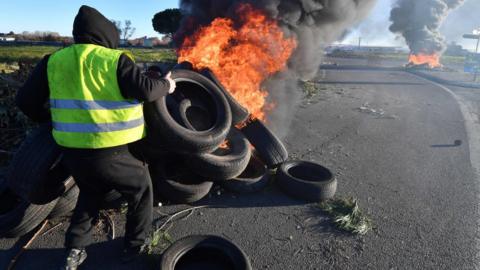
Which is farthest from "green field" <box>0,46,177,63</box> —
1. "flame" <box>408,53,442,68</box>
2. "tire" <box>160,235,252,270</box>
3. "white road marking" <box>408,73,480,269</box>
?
"flame" <box>408,53,442,68</box>

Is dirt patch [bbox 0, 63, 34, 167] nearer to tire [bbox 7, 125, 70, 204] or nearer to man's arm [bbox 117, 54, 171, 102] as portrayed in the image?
tire [bbox 7, 125, 70, 204]

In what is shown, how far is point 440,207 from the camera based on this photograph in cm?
520

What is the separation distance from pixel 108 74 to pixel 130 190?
1.19 metres

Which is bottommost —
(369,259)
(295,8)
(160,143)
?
(369,259)

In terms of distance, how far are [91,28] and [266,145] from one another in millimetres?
3686

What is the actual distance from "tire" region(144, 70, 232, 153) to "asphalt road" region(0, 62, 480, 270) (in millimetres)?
1028

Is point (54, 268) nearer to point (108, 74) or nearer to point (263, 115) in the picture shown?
point (108, 74)

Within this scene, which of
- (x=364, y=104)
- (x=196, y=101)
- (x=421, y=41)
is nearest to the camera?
(x=196, y=101)

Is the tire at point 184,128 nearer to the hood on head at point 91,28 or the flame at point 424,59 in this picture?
the hood on head at point 91,28

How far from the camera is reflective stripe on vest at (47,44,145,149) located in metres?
2.91

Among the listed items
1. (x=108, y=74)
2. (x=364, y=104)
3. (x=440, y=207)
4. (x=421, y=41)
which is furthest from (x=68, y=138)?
(x=421, y=41)

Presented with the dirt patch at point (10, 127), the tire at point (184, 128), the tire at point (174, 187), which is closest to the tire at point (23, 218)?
the tire at point (174, 187)

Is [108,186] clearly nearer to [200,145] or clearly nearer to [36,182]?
[36,182]

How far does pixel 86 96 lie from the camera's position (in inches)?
115
